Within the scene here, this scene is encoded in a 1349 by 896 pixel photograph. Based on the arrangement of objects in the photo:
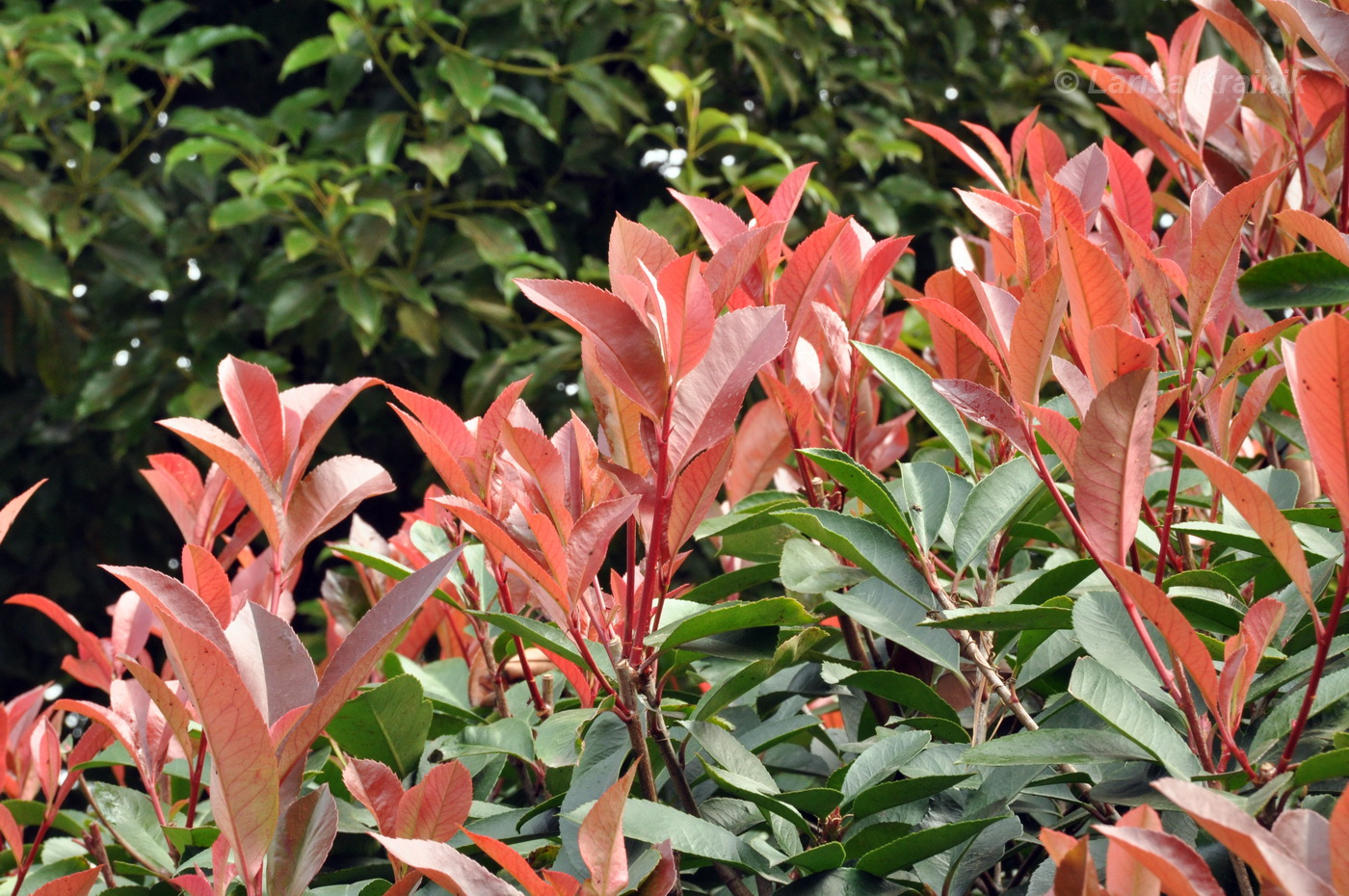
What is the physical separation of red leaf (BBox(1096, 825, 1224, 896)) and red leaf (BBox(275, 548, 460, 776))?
24 centimetres

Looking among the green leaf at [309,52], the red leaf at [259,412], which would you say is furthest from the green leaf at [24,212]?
the red leaf at [259,412]

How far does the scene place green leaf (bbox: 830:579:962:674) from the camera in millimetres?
521

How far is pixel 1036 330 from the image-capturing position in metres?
0.44

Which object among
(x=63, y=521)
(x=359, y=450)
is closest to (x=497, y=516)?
(x=359, y=450)

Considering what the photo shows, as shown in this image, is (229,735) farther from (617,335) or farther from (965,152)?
(965,152)

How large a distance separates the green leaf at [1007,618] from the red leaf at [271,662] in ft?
0.86

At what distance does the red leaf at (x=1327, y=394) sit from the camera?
0.34 metres

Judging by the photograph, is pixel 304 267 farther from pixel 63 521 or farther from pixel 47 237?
pixel 63 521

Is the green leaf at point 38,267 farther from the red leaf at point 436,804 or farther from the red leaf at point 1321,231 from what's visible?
the red leaf at point 1321,231

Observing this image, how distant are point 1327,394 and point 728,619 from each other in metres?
0.25

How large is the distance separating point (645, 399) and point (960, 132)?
316 centimetres

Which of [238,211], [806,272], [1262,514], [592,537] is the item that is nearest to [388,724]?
[592,537]

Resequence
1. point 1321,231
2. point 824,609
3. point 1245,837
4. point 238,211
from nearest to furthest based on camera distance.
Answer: point 1245,837 → point 1321,231 → point 824,609 → point 238,211

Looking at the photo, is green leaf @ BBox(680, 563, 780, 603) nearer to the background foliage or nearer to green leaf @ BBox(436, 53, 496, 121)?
the background foliage
